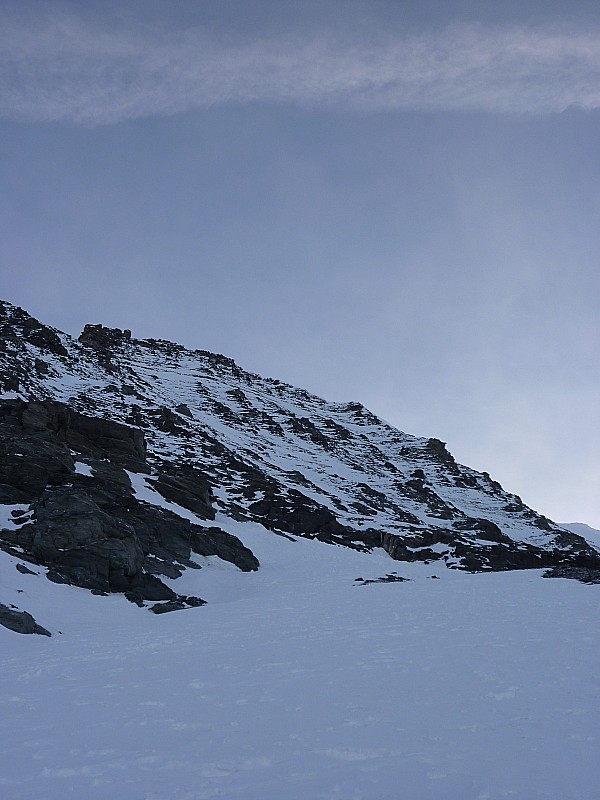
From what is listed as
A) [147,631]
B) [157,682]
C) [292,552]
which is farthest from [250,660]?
[292,552]

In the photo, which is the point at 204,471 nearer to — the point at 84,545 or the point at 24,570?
the point at 84,545

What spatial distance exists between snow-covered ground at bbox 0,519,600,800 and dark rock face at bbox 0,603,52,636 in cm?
49

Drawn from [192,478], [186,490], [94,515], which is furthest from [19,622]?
[192,478]

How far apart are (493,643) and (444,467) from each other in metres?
104

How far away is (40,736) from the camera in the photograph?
658cm

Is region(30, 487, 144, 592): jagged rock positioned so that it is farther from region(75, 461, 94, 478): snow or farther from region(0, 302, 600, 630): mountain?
region(75, 461, 94, 478): snow

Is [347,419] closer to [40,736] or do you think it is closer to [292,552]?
[292,552]

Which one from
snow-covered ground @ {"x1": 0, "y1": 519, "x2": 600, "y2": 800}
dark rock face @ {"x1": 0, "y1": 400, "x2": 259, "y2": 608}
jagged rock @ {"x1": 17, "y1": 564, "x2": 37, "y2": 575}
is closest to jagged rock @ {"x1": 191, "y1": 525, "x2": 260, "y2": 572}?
dark rock face @ {"x1": 0, "y1": 400, "x2": 259, "y2": 608}

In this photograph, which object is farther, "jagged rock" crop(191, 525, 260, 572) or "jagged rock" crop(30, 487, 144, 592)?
"jagged rock" crop(191, 525, 260, 572)

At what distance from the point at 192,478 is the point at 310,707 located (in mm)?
39392

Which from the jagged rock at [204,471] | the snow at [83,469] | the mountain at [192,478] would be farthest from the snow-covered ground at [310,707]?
the snow at [83,469]

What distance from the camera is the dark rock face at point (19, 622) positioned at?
14249 mm

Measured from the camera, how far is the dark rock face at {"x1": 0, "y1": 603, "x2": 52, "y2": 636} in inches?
561

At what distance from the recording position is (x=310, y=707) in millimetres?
7539
